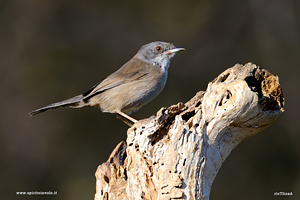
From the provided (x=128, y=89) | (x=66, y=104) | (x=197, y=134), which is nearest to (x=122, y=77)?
(x=128, y=89)

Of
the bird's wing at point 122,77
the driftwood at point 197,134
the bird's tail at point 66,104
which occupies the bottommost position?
the driftwood at point 197,134

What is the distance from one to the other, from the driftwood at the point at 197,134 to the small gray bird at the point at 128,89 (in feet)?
5.33

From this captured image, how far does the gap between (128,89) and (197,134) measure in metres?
2.14

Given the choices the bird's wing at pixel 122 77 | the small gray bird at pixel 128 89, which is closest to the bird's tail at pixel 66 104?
the small gray bird at pixel 128 89

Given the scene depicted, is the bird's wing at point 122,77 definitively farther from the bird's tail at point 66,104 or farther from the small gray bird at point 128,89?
the bird's tail at point 66,104

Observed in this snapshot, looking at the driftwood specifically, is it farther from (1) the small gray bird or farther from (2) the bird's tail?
(2) the bird's tail

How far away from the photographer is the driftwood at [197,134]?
12.7ft

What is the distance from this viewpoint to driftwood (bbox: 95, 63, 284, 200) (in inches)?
153

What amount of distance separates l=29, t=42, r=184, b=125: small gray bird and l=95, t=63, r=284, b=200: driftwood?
5.33ft

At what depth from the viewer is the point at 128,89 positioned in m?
5.92

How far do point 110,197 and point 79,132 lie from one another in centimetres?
641

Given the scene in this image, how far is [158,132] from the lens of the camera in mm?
4137

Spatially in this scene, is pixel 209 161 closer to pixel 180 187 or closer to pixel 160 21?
pixel 180 187

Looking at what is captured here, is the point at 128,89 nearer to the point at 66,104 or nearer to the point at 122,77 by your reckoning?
the point at 122,77
